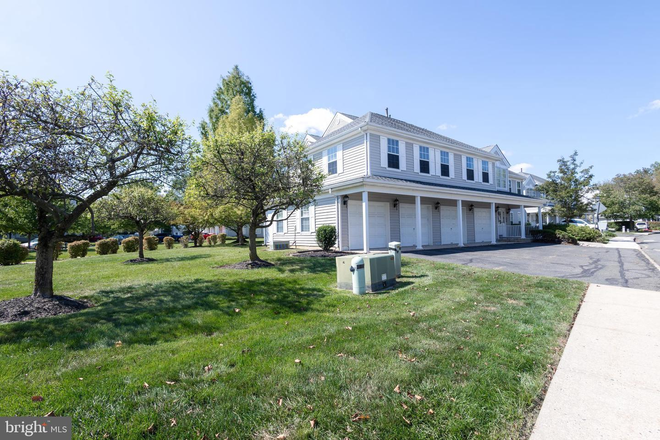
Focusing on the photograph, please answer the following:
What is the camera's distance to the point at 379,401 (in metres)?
2.58

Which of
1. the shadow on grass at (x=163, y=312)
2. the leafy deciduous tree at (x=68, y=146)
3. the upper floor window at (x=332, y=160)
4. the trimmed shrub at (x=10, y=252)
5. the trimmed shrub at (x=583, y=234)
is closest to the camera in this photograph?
the shadow on grass at (x=163, y=312)

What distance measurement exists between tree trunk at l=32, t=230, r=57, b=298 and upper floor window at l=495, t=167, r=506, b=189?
84.4 feet

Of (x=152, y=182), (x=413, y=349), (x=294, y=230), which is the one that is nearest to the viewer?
(x=413, y=349)

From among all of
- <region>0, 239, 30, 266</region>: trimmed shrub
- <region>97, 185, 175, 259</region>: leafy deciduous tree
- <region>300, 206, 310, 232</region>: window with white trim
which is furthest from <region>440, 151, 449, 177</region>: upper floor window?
<region>0, 239, 30, 266</region>: trimmed shrub

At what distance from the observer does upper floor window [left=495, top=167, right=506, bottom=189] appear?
77.8 ft

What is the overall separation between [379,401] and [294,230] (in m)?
16.0

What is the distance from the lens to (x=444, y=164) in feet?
61.9

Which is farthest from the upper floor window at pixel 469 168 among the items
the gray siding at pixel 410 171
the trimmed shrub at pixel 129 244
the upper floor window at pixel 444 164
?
the trimmed shrub at pixel 129 244

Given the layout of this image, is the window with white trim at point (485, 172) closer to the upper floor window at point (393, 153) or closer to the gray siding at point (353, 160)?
the upper floor window at point (393, 153)

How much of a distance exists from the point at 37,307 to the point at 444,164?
1906 centimetres

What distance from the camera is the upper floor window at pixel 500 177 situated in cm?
2372

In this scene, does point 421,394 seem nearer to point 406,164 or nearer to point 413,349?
point 413,349

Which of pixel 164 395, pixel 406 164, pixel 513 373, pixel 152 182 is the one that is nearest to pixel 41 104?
pixel 152 182

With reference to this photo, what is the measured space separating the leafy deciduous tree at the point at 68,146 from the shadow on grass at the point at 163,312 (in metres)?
1.71
